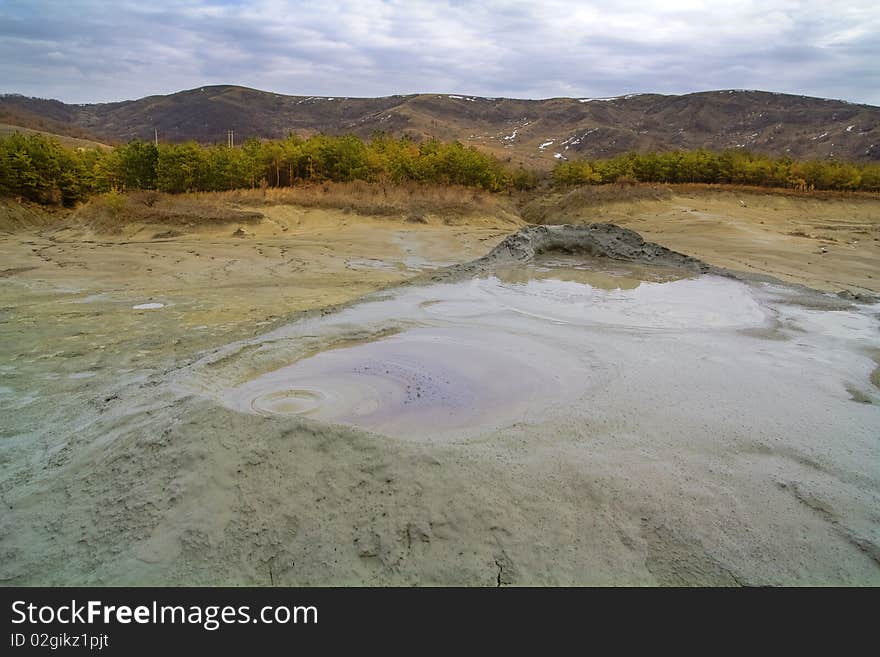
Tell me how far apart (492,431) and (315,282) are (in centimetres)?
709

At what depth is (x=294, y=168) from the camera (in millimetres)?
A: 25250

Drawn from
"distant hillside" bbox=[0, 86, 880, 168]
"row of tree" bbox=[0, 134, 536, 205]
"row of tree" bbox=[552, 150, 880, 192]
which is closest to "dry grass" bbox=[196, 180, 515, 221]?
"row of tree" bbox=[0, 134, 536, 205]

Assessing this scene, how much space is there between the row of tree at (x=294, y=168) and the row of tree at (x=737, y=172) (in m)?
0.05

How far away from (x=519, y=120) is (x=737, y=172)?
9064 centimetres

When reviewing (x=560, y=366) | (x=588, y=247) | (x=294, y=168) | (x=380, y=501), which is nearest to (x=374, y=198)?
(x=294, y=168)

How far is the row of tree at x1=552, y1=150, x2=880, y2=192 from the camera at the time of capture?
30797 mm

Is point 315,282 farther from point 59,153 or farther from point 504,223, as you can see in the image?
point 59,153

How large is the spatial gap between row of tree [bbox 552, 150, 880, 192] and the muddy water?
2659cm

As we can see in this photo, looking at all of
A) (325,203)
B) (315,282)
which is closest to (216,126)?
(325,203)

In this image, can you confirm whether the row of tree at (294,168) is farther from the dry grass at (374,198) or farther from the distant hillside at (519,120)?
the distant hillside at (519,120)

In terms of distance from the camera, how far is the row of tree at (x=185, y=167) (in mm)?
22156

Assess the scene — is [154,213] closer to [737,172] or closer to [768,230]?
[768,230]

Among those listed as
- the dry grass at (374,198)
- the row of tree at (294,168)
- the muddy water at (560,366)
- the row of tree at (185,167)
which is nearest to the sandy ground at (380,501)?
the muddy water at (560,366)

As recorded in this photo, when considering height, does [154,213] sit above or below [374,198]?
below
